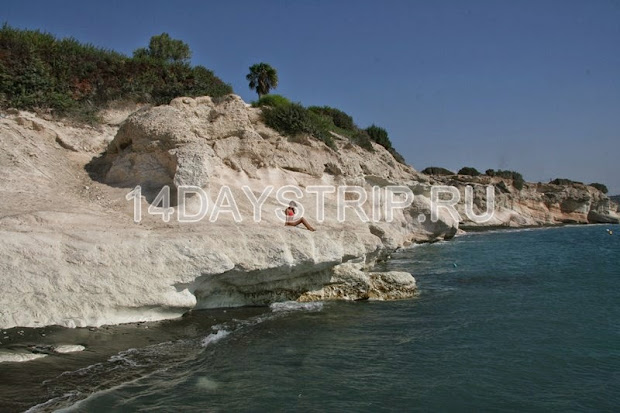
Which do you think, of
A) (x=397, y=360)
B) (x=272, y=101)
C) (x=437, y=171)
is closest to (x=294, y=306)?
(x=397, y=360)

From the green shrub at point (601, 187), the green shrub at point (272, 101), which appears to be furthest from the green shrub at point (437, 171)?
the green shrub at point (272, 101)

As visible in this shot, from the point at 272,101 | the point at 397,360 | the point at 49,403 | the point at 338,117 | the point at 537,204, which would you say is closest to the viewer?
the point at 49,403

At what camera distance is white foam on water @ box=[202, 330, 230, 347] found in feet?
28.1

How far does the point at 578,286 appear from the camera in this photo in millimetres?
14531

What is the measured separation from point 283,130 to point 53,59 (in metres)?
9.47

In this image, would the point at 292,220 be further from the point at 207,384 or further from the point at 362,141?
the point at 362,141

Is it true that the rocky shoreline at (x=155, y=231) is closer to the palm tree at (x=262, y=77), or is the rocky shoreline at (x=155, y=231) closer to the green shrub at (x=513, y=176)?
the palm tree at (x=262, y=77)

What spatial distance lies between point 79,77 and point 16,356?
49.7ft

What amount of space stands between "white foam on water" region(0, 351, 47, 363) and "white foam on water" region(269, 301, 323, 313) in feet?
17.0

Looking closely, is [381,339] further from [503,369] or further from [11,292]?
[11,292]

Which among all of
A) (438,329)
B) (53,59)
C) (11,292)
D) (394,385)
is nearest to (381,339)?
(438,329)

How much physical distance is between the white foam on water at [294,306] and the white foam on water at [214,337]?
6.85ft

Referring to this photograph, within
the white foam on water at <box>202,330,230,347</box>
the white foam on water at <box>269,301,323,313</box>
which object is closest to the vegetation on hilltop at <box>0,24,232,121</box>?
the white foam on water at <box>269,301,323,313</box>

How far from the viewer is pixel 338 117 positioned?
36.6m
